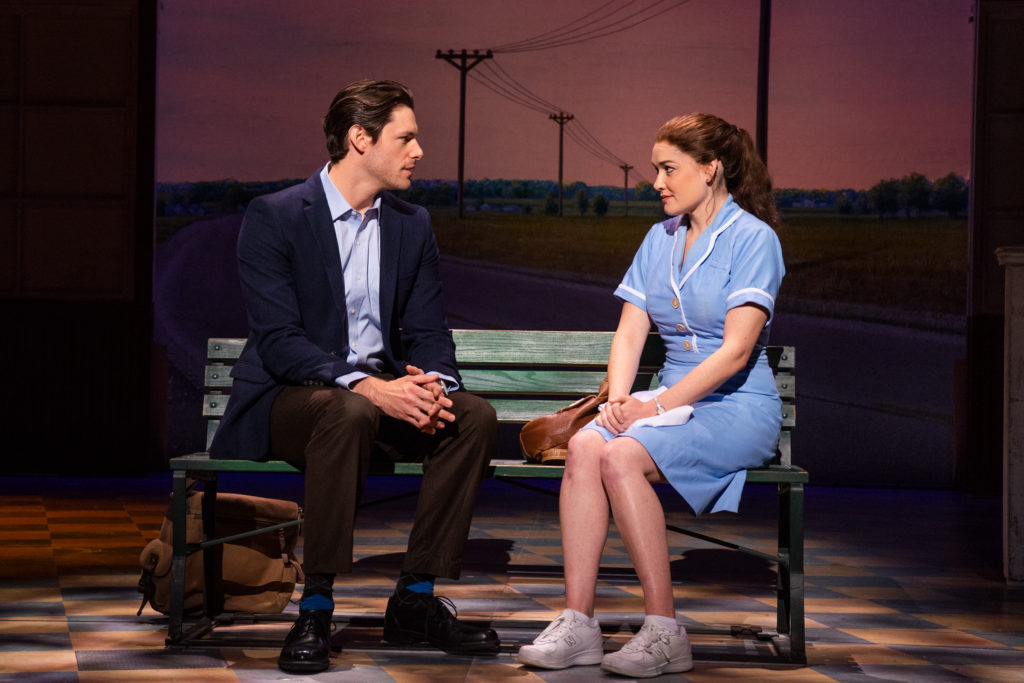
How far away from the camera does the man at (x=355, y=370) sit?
3289 millimetres

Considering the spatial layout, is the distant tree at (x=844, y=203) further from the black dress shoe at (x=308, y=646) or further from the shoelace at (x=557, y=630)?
the black dress shoe at (x=308, y=646)

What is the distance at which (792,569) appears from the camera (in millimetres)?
3480

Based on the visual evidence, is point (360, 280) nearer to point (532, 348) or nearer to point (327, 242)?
point (327, 242)

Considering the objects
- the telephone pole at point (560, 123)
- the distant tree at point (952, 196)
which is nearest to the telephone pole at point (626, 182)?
the telephone pole at point (560, 123)

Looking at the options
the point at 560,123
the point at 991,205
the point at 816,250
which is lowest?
the point at 816,250

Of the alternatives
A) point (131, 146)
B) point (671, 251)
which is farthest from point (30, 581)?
point (131, 146)

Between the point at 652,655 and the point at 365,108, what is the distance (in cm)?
177

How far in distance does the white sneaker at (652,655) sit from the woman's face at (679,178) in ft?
3.94

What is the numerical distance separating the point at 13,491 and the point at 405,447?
14.2ft

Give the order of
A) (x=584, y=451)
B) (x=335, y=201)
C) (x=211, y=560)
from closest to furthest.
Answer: (x=584, y=451) < (x=335, y=201) < (x=211, y=560)

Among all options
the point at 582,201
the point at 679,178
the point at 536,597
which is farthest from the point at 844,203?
the point at 679,178

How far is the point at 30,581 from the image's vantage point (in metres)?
4.39

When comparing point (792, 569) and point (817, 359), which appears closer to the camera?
point (792, 569)

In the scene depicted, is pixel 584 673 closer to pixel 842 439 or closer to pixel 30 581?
pixel 30 581
